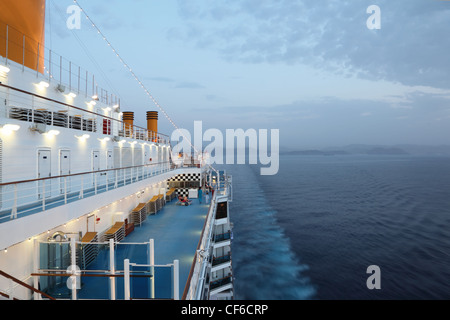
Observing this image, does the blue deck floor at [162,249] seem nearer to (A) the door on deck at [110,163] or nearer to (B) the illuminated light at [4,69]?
(A) the door on deck at [110,163]

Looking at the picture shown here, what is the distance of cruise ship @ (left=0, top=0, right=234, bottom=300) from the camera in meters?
4.25

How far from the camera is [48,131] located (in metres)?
5.88

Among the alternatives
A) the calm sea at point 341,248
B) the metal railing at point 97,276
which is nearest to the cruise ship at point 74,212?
the metal railing at point 97,276

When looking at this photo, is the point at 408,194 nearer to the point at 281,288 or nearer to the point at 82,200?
the point at 281,288

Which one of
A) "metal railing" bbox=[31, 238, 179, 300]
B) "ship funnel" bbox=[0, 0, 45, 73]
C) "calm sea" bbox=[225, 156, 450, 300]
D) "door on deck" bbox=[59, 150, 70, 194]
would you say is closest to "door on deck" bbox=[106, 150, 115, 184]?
"door on deck" bbox=[59, 150, 70, 194]

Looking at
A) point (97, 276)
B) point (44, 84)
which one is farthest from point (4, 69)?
point (97, 276)

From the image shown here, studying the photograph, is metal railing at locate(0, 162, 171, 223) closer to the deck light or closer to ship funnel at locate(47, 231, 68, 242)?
ship funnel at locate(47, 231, 68, 242)

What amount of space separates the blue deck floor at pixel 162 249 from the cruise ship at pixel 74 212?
2 centimetres

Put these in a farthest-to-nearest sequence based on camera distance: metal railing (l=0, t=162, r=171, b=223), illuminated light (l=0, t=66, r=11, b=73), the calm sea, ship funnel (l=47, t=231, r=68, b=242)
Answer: the calm sea
illuminated light (l=0, t=66, r=11, b=73)
ship funnel (l=47, t=231, r=68, b=242)
metal railing (l=0, t=162, r=171, b=223)

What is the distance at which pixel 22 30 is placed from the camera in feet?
26.2

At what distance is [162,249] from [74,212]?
2.39 m

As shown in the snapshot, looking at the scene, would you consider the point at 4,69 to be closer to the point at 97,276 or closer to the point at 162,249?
the point at 97,276

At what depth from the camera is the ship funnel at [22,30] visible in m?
7.44

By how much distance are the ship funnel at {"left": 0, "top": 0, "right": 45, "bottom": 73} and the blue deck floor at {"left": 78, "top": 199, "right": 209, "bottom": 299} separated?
580 centimetres
